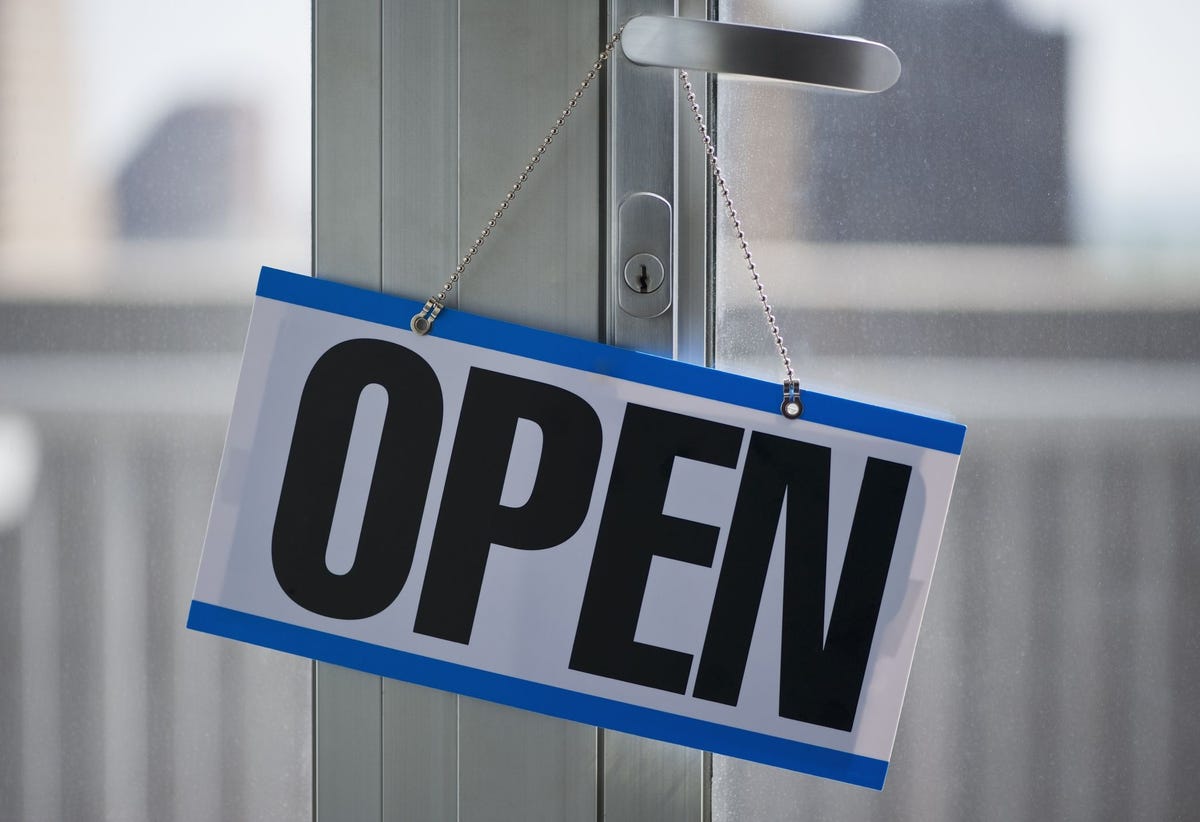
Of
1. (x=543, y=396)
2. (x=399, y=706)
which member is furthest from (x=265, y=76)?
(x=399, y=706)

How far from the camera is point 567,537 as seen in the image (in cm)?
59

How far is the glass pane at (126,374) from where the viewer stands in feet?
2.02

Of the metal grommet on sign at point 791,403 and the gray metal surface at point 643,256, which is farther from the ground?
the gray metal surface at point 643,256

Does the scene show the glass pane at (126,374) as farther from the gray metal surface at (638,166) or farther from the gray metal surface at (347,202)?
the gray metal surface at (638,166)

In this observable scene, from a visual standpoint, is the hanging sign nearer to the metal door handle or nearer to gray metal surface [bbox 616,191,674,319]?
gray metal surface [bbox 616,191,674,319]

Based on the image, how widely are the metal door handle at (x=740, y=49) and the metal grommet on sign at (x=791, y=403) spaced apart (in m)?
0.19

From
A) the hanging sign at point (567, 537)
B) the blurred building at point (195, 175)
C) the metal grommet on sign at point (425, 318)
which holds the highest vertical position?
the blurred building at point (195, 175)

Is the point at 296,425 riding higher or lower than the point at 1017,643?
higher

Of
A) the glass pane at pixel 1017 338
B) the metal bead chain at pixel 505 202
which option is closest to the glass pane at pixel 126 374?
→ the metal bead chain at pixel 505 202

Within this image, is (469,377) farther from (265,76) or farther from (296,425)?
(265,76)

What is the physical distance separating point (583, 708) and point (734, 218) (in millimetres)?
334

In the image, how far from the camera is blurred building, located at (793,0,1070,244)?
24.5 inches

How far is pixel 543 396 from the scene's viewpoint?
0.58m

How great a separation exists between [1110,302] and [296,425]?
0.57 meters
